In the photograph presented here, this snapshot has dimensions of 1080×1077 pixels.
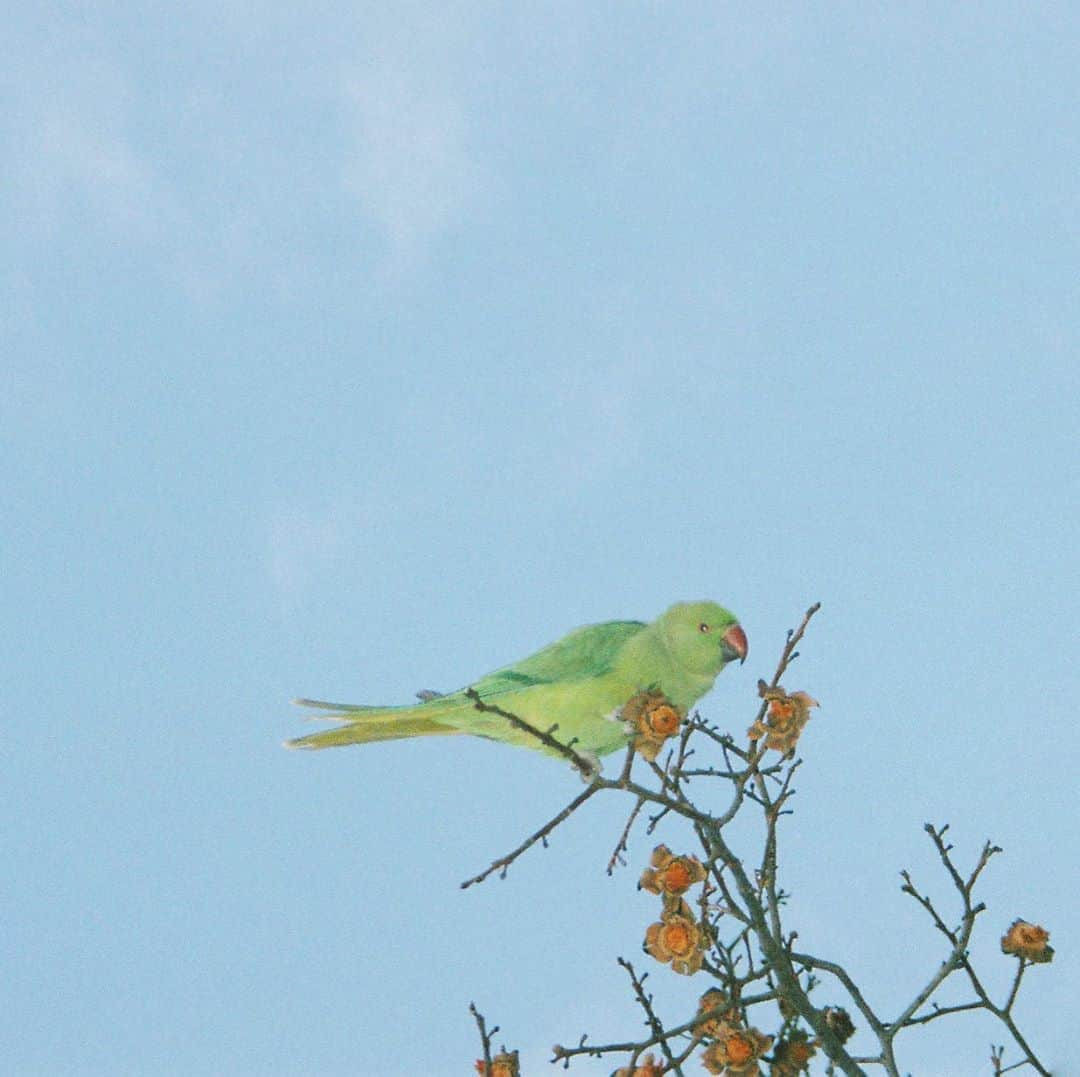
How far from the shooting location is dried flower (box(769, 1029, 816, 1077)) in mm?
3227

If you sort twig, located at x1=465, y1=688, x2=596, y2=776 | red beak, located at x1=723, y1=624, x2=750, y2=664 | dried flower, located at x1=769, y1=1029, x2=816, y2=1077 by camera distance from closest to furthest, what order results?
twig, located at x1=465, y1=688, x2=596, y2=776
dried flower, located at x1=769, y1=1029, x2=816, y2=1077
red beak, located at x1=723, y1=624, x2=750, y2=664

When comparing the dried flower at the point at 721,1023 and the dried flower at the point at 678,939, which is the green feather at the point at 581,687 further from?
the dried flower at the point at 721,1023

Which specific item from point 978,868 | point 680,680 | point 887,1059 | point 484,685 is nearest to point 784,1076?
point 887,1059

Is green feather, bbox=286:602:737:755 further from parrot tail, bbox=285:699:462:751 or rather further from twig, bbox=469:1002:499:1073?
twig, bbox=469:1002:499:1073

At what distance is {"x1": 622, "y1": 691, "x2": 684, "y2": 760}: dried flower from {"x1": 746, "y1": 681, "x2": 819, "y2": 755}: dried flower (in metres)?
0.22

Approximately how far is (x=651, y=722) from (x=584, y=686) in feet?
4.21

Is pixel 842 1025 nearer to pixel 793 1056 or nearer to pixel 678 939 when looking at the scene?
pixel 793 1056

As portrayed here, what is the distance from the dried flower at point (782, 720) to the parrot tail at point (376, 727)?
5.50 feet

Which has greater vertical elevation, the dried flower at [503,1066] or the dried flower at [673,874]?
the dried flower at [673,874]

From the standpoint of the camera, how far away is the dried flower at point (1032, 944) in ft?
10.9

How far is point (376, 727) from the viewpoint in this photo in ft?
15.7

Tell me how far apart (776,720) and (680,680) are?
125 cm

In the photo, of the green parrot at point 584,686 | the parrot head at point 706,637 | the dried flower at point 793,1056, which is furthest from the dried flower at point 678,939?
the parrot head at point 706,637

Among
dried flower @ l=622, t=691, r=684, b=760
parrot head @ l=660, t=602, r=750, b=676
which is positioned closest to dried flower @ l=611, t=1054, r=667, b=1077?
dried flower @ l=622, t=691, r=684, b=760
